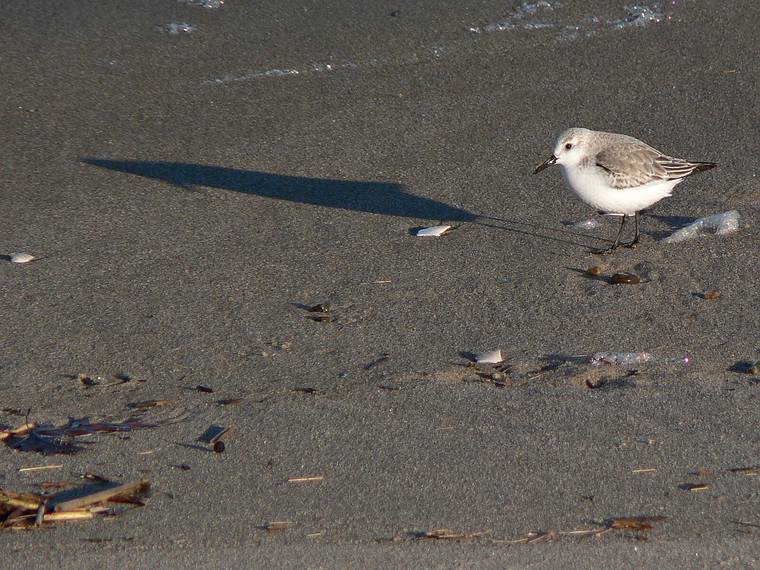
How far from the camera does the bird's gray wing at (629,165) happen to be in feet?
18.5

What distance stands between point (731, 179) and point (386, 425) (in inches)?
124

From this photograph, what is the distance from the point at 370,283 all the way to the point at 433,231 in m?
0.69

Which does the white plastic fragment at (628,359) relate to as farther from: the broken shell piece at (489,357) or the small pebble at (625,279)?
the small pebble at (625,279)

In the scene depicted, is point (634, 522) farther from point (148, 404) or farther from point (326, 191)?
point (326, 191)

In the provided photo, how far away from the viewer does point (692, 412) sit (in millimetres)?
4102

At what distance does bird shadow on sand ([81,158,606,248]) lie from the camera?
602 cm

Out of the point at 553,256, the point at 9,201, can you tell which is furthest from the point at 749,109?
the point at 9,201

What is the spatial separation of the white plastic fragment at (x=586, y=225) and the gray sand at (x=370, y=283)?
0.08 m

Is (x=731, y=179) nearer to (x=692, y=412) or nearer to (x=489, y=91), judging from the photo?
(x=489, y=91)

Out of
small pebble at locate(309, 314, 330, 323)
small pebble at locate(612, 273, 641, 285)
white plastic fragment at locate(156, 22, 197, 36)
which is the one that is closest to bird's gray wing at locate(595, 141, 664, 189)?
small pebble at locate(612, 273, 641, 285)

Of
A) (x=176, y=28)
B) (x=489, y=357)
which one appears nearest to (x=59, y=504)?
(x=489, y=357)

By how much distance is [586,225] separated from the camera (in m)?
6.01

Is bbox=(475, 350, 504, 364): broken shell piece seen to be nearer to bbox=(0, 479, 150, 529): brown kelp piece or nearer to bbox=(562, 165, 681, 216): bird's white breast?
bbox=(562, 165, 681, 216): bird's white breast

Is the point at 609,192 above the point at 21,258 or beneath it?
above
